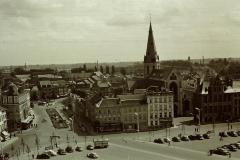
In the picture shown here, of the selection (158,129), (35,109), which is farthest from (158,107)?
(35,109)

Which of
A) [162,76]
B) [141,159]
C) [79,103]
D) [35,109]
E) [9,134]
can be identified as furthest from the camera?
[35,109]

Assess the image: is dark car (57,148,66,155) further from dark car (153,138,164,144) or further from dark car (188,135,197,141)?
dark car (188,135,197,141)

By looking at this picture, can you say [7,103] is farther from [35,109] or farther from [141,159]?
[141,159]

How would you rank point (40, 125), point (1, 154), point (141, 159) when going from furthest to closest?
point (40, 125) < point (1, 154) < point (141, 159)

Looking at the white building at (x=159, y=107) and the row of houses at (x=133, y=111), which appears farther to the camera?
the white building at (x=159, y=107)

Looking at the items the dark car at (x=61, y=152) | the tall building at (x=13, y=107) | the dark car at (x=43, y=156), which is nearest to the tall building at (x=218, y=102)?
the dark car at (x=61, y=152)

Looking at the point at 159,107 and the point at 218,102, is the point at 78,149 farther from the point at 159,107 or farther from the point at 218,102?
the point at 218,102

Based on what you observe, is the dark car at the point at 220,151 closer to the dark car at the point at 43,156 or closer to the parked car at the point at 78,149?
the parked car at the point at 78,149
